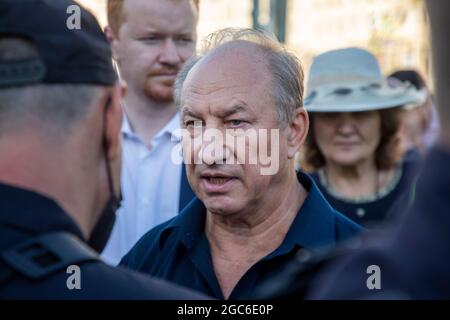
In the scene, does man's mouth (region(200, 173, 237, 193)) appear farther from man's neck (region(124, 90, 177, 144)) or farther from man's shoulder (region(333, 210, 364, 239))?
man's neck (region(124, 90, 177, 144))

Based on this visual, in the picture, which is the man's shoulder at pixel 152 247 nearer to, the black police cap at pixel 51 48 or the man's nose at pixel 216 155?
the man's nose at pixel 216 155

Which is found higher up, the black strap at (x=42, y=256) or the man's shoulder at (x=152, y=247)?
the black strap at (x=42, y=256)

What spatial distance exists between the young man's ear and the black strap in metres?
0.27

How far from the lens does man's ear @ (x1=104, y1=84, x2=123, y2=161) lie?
1891 mm

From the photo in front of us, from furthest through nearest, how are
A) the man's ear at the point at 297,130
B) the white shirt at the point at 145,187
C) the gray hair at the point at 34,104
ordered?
the white shirt at the point at 145,187
the man's ear at the point at 297,130
the gray hair at the point at 34,104

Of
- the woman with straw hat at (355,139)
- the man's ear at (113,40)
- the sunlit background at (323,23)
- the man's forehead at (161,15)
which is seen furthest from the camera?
the sunlit background at (323,23)

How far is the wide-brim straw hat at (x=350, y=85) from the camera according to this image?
4887 mm

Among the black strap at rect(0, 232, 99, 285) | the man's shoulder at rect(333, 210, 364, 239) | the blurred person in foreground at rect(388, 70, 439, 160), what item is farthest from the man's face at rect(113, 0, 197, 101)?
the black strap at rect(0, 232, 99, 285)

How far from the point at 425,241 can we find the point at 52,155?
91 centimetres

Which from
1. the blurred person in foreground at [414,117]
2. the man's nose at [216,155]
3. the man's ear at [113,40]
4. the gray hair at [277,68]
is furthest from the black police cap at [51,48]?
the blurred person in foreground at [414,117]

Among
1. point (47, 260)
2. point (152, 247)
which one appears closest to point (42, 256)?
point (47, 260)

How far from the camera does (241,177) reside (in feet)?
9.95

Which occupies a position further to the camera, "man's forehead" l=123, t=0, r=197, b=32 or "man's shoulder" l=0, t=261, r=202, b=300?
"man's forehead" l=123, t=0, r=197, b=32
